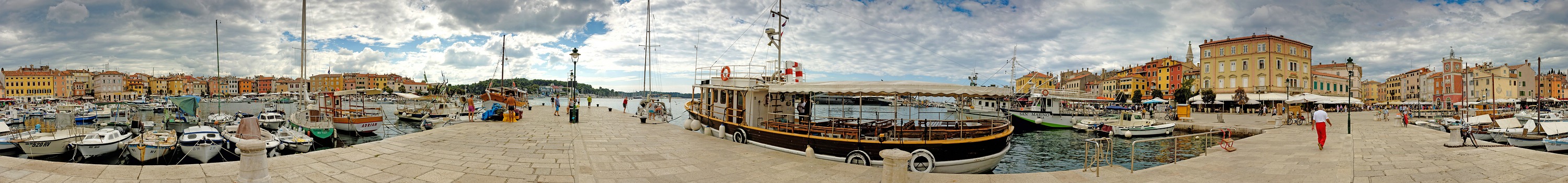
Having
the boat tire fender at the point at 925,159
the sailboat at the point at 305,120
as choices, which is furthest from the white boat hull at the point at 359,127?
the boat tire fender at the point at 925,159

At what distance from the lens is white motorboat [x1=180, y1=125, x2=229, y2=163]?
11.9 metres

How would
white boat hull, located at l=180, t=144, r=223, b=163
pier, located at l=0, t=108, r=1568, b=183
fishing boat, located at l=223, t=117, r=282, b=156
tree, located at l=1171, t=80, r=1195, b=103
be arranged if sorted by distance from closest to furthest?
pier, located at l=0, t=108, r=1568, b=183 → fishing boat, located at l=223, t=117, r=282, b=156 → white boat hull, located at l=180, t=144, r=223, b=163 → tree, located at l=1171, t=80, r=1195, b=103

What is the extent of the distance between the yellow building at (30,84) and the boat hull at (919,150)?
112 meters

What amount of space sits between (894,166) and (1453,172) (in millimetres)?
7254

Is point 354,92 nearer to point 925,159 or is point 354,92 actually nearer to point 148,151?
point 148,151

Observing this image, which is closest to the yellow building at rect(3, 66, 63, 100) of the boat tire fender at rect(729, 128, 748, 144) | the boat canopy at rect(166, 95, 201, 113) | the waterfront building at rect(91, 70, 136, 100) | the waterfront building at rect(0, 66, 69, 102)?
the waterfront building at rect(0, 66, 69, 102)

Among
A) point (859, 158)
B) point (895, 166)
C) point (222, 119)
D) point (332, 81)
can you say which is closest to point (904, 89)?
point (859, 158)

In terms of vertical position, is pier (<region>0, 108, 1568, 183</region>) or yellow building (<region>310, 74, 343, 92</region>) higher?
yellow building (<region>310, 74, 343, 92</region>)

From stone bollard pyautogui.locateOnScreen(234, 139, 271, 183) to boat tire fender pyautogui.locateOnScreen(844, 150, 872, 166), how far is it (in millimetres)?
6885

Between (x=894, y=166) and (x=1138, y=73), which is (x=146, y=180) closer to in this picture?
(x=894, y=166)

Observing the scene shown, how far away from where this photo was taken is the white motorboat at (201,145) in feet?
39.2

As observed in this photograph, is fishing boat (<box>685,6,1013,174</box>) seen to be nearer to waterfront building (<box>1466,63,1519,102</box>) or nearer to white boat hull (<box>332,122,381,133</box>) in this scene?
white boat hull (<box>332,122,381,133</box>)

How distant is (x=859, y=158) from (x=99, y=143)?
15.2 meters

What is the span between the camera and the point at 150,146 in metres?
12.1
